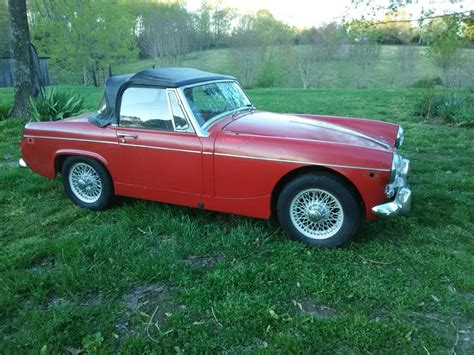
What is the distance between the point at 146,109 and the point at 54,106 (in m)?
5.00

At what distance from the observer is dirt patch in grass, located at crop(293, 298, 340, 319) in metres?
2.81

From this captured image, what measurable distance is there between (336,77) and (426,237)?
3434 centimetres

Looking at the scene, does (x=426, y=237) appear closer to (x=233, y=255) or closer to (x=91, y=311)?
(x=233, y=255)

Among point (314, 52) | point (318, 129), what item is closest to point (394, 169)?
point (318, 129)

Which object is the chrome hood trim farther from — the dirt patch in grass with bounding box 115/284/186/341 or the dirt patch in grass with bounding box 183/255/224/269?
the dirt patch in grass with bounding box 115/284/186/341

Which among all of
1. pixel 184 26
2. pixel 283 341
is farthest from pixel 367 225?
pixel 184 26

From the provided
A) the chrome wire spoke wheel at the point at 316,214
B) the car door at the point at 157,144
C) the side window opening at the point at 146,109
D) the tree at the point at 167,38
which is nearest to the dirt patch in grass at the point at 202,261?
the car door at the point at 157,144

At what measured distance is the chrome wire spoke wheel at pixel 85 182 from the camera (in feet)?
15.0

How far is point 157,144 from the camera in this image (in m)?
4.00

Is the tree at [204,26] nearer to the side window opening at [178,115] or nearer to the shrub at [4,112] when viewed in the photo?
the shrub at [4,112]

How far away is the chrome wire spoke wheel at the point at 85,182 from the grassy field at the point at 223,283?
194 millimetres

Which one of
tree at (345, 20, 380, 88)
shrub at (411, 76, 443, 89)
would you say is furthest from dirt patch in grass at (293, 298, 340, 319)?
tree at (345, 20, 380, 88)

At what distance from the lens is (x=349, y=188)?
351 cm

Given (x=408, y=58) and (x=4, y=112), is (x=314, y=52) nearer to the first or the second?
(x=408, y=58)
